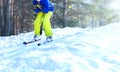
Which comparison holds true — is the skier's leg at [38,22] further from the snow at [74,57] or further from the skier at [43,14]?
the snow at [74,57]

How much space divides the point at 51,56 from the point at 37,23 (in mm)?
3241

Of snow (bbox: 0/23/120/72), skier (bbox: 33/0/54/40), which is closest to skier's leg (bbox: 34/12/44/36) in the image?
skier (bbox: 33/0/54/40)

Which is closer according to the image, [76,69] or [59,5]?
[76,69]

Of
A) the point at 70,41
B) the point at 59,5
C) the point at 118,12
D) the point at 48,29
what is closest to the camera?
the point at 70,41

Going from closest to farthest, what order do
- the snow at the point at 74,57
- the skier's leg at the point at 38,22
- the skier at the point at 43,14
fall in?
1. the snow at the point at 74,57
2. the skier at the point at 43,14
3. the skier's leg at the point at 38,22

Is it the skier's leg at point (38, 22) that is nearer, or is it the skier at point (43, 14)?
the skier at point (43, 14)

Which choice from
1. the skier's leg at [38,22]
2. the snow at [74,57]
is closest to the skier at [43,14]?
the skier's leg at [38,22]

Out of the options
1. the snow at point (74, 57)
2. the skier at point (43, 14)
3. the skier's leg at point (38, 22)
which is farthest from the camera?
the skier's leg at point (38, 22)

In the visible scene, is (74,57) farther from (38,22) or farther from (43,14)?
(43,14)

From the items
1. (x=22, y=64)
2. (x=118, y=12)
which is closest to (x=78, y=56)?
(x=22, y=64)

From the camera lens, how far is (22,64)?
758cm

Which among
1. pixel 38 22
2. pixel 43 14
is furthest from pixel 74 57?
pixel 43 14

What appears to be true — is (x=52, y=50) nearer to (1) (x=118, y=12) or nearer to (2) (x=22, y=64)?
(2) (x=22, y=64)

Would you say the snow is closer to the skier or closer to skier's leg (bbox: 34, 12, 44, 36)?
the skier
